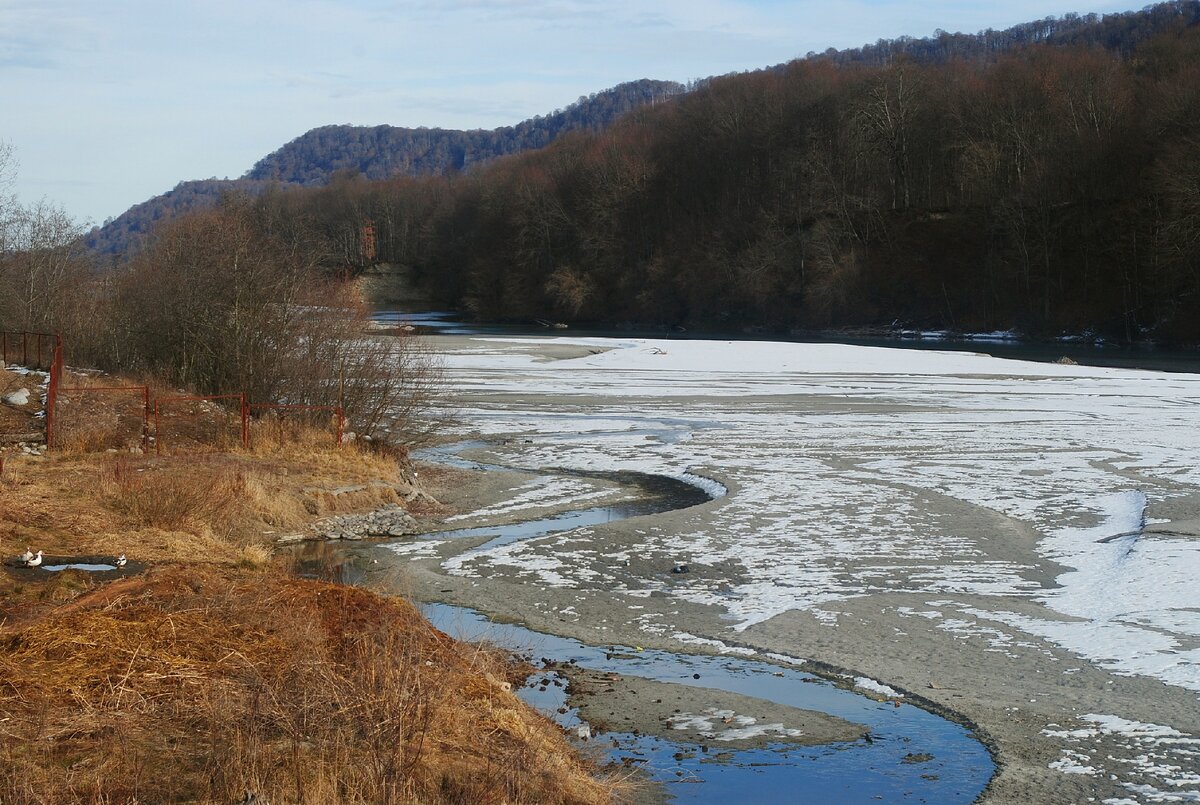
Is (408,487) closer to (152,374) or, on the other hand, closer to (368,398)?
(368,398)

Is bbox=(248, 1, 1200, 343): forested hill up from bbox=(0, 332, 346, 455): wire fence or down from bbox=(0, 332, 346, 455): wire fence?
up

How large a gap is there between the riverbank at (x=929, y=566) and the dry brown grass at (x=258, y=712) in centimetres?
208

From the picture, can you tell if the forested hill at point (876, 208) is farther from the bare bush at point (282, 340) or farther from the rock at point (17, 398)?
the rock at point (17, 398)

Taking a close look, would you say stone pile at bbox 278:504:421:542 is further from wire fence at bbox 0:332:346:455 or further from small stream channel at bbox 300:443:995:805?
small stream channel at bbox 300:443:995:805

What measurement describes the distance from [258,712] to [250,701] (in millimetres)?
292

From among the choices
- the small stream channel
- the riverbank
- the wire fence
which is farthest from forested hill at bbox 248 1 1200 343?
the small stream channel

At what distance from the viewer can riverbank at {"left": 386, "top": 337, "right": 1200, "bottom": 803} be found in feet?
31.0

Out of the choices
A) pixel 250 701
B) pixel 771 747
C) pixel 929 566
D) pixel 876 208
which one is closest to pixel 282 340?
pixel 929 566

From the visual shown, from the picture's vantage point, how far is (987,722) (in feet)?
30.3

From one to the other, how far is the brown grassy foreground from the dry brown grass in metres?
0.01

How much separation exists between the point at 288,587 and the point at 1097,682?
7087mm

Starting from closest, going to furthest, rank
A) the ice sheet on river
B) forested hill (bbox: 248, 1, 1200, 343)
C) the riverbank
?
1. the riverbank
2. the ice sheet on river
3. forested hill (bbox: 248, 1, 1200, 343)

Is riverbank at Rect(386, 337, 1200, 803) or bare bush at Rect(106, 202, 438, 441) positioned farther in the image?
bare bush at Rect(106, 202, 438, 441)

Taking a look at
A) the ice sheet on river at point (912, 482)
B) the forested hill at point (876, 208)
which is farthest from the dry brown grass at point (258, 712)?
the forested hill at point (876, 208)
